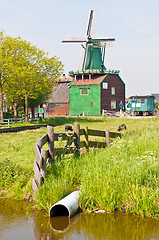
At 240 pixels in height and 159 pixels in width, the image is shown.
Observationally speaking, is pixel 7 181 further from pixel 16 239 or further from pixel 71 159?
pixel 16 239

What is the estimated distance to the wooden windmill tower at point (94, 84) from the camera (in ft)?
174

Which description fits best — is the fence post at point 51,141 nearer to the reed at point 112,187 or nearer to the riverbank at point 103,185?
the riverbank at point 103,185

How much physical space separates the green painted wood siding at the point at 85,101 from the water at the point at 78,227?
45.9 metres

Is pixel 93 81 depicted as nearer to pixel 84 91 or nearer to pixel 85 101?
pixel 84 91

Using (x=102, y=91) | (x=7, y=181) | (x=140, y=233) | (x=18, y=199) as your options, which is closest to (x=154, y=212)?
(x=140, y=233)

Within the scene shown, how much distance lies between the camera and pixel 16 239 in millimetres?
5785

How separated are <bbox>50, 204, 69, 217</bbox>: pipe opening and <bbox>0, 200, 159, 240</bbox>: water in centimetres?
16

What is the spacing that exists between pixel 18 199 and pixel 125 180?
9.91 ft

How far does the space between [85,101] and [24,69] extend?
2178 cm

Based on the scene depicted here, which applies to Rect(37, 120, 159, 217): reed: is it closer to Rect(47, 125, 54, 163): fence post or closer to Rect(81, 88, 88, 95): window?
Rect(47, 125, 54, 163): fence post

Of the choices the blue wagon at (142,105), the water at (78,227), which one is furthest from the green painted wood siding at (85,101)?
the water at (78,227)

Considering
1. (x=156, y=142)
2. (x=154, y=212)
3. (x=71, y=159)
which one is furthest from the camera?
(x=156, y=142)

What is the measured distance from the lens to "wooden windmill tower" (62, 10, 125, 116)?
53.0 meters

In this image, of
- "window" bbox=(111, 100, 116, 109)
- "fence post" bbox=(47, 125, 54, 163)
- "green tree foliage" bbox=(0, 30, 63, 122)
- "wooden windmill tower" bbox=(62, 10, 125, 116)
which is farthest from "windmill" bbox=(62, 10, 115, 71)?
"fence post" bbox=(47, 125, 54, 163)
